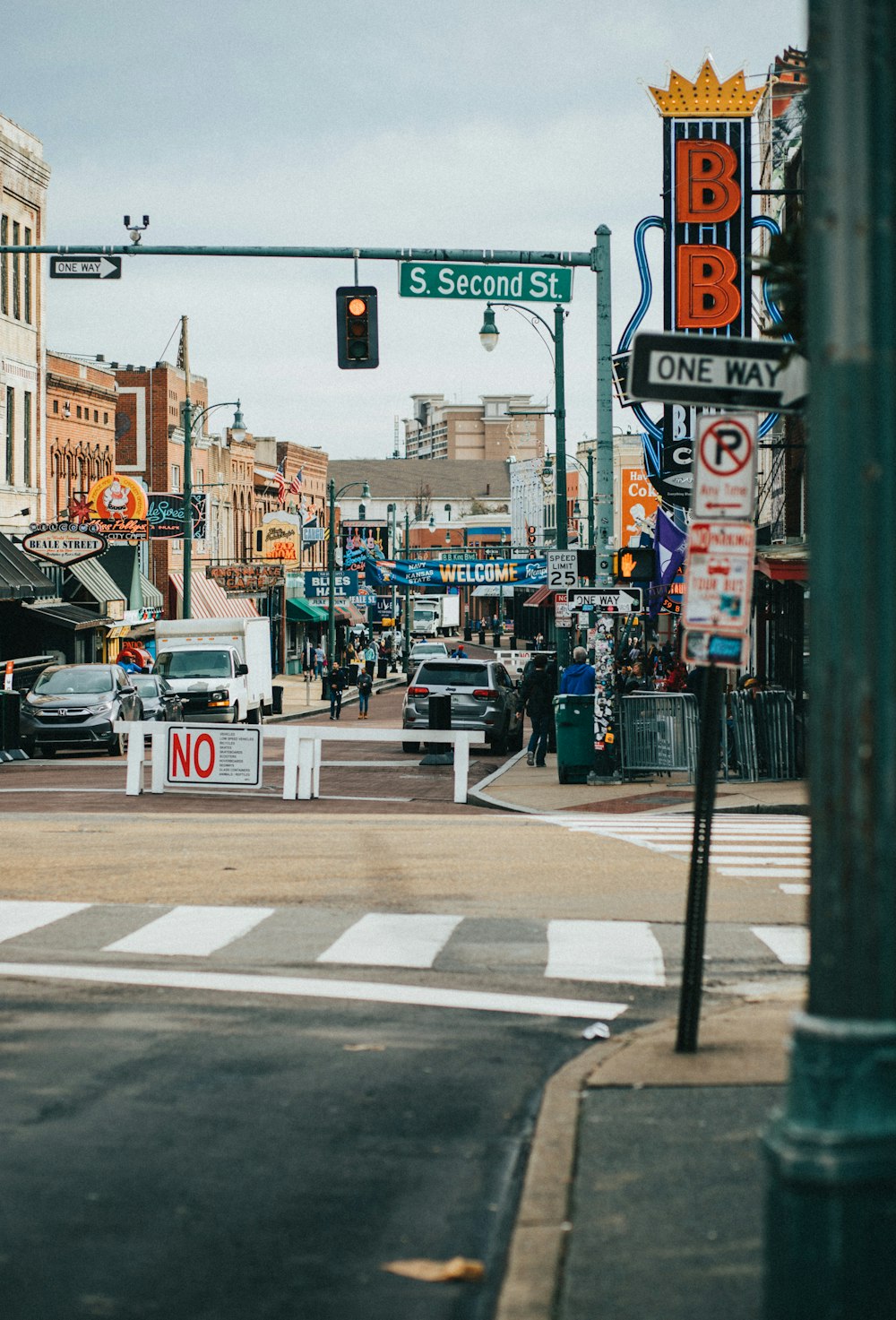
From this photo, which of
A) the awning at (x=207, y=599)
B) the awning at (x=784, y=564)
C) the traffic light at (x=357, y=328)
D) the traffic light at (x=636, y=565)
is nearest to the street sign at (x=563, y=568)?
the traffic light at (x=636, y=565)

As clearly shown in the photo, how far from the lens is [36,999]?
916cm

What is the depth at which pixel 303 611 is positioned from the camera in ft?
267

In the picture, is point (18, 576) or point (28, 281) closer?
point (18, 576)

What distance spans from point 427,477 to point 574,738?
15960 centimetres

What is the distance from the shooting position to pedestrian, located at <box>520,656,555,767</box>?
90.9 ft

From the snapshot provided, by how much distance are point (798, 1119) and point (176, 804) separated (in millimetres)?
17977

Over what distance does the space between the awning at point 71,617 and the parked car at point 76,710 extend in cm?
1305

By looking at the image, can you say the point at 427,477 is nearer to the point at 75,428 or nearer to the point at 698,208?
the point at 75,428

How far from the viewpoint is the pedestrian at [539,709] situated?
90.9 feet

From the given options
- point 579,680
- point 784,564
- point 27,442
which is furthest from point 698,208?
point 27,442

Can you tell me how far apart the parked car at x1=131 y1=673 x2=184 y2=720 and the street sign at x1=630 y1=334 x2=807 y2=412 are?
27.0 m

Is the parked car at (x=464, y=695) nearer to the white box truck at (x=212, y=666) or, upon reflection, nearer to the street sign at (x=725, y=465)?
the white box truck at (x=212, y=666)

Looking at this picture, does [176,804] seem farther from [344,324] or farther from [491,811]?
[344,324]

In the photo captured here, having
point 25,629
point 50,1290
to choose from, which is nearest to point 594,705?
point 50,1290
